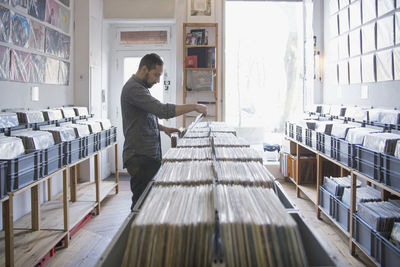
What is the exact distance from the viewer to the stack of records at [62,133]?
105 inches

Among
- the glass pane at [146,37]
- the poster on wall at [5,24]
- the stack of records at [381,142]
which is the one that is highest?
the glass pane at [146,37]

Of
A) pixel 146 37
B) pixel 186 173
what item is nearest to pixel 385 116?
pixel 186 173

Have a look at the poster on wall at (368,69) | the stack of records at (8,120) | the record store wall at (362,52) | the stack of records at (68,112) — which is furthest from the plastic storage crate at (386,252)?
the stack of records at (68,112)

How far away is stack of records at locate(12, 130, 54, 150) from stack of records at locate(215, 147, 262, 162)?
1.43m

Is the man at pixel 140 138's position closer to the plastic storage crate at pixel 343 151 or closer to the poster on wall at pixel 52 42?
the plastic storage crate at pixel 343 151

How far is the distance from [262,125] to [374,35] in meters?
2.79

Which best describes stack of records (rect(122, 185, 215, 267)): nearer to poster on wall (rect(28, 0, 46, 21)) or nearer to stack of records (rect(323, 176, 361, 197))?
stack of records (rect(323, 176, 361, 197))

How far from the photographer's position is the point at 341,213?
2.88m

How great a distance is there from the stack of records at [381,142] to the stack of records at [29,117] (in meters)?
2.68

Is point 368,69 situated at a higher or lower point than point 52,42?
lower

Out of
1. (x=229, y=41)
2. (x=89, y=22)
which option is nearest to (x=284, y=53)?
(x=229, y=41)

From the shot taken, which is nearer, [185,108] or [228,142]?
[228,142]

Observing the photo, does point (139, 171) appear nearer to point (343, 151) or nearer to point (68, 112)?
point (68, 112)

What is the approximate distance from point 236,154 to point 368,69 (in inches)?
105
